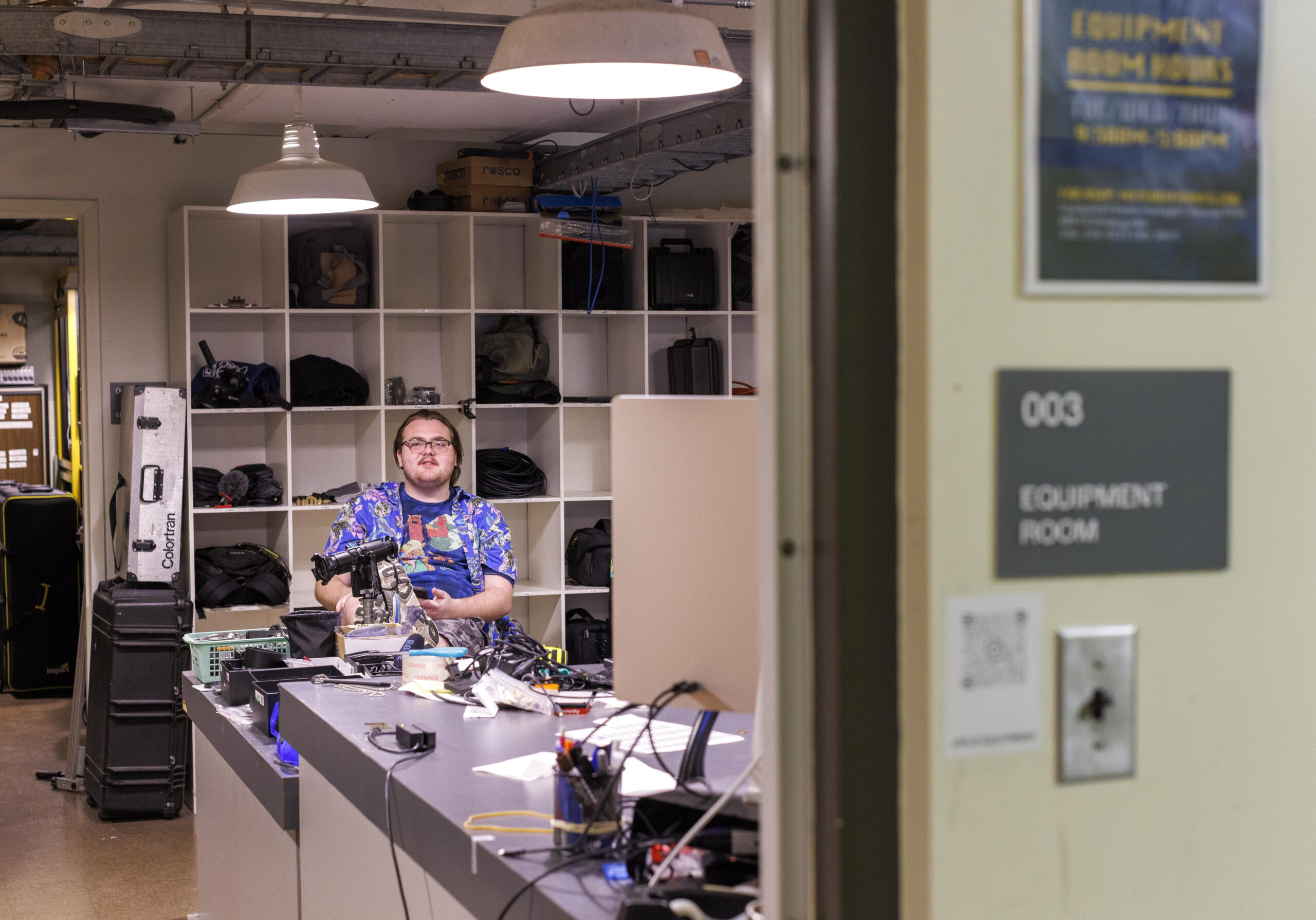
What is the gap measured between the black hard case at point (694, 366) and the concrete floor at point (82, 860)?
307 centimetres

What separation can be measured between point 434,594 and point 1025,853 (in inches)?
147

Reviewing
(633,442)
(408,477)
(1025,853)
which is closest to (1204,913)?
(1025,853)

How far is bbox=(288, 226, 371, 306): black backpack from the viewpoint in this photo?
6.36m

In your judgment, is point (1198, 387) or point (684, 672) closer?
point (1198, 387)

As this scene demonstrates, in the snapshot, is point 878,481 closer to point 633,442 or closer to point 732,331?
point 633,442

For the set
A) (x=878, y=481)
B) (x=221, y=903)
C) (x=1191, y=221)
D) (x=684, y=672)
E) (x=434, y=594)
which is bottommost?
(x=221, y=903)

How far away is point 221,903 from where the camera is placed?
12.5 feet

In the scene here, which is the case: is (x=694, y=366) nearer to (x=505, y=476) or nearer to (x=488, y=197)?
(x=505, y=476)

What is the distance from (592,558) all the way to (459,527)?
1640 millimetres

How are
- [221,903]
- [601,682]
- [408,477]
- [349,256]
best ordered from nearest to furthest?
[601,682] → [221,903] → [408,477] → [349,256]

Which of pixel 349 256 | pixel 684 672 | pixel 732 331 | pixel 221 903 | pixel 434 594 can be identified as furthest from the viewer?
pixel 732 331

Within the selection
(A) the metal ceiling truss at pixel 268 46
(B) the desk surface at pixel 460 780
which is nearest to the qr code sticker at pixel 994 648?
(B) the desk surface at pixel 460 780

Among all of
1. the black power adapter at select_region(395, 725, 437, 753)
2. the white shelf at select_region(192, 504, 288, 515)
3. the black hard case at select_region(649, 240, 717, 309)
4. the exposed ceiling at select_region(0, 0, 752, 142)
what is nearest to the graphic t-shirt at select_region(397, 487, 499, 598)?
the white shelf at select_region(192, 504, 288, 515)

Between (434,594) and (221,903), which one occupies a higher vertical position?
(434,594)
